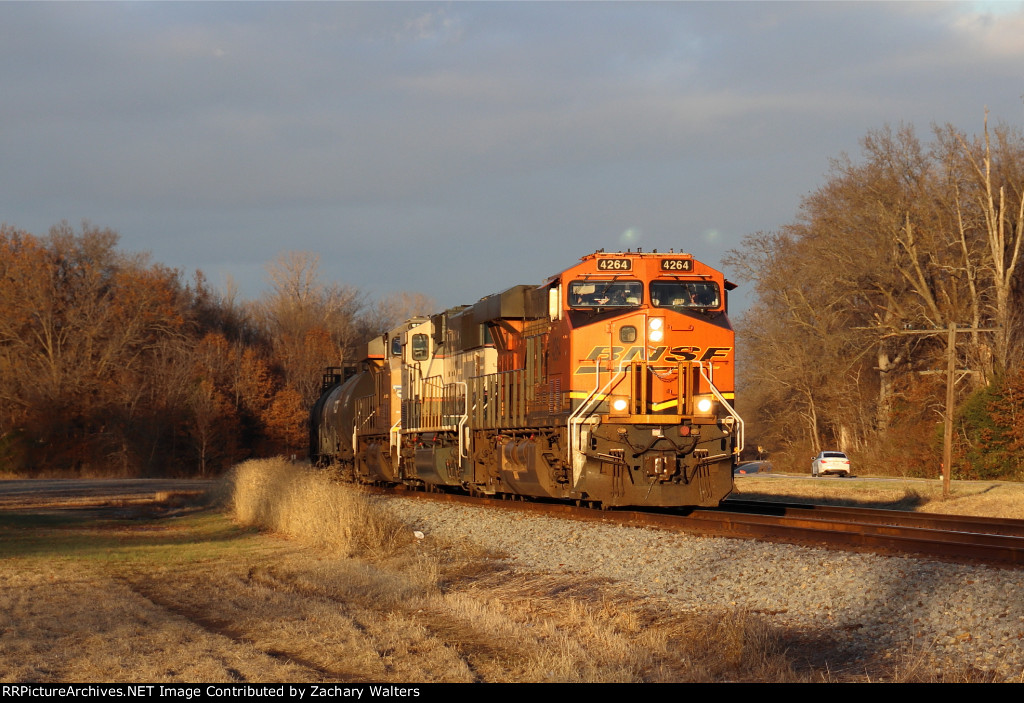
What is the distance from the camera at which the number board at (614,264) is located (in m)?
16.6

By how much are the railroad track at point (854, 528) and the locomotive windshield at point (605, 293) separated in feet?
11.0

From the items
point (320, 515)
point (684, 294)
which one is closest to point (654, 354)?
point (684, 294)

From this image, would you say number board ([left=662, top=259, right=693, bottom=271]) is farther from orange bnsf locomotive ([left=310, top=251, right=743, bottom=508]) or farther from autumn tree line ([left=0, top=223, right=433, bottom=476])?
autumn tree line ([left=0, top=223, right=433, bottom=476])

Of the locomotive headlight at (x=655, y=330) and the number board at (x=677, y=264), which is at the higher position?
the number board at (x=677, y=264)

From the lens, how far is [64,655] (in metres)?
7.84

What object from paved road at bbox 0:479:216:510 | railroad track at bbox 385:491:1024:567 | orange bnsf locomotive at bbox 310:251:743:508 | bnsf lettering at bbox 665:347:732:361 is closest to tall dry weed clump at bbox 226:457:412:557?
orange bnsf locomotive at bbox 310:251:743:508

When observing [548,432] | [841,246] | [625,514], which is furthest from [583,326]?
[841,246]

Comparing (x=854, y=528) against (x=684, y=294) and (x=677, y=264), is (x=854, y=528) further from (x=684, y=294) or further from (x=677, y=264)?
(x=677, y=264)

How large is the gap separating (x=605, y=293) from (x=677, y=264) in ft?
4.36

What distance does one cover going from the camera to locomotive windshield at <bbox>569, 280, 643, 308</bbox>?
16.5 metres

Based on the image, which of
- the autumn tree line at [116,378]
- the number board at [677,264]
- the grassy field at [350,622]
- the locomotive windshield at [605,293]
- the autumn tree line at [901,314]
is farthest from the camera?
the autumn tree line at [116,378]

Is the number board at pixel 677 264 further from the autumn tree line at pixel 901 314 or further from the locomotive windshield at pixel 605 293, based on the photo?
the autumn tree line at pixel 901 314

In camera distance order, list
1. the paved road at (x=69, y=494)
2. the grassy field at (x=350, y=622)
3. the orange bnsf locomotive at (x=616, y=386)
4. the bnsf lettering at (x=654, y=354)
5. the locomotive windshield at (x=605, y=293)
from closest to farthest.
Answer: the grassy field at (x=350, y=622) → the orange bnsf locomotive at (x=616, y=386) → the bnsf lettering at (x=654, y=354) → the locomotive windshield at (x=605, y=293) → the paved road at (x=69, y=494)

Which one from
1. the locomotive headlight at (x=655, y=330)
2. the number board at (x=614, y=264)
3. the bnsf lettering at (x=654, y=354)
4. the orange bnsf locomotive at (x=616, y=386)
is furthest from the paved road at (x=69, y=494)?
the locomotive headlight at (x=655, y=330)
